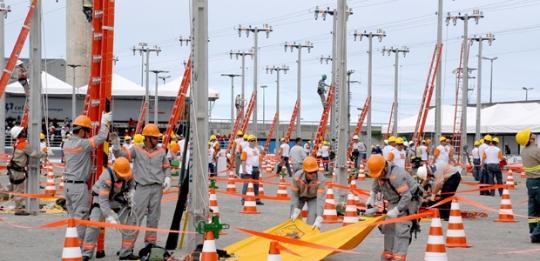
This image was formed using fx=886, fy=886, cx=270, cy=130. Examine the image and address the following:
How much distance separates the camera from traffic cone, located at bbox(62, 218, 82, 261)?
9287mm

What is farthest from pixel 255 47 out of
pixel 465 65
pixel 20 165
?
pixel 20 165

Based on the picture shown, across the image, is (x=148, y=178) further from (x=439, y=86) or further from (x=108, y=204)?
(x=439, y=86)

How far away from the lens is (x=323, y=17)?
51625 mm

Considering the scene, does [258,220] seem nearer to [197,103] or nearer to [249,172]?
[249,172]

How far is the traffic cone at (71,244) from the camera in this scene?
929 centimetres

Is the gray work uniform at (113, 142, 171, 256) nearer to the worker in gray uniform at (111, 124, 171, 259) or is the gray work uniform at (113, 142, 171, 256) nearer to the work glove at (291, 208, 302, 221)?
the worker in gray uniform at (111, 124, 171, 259)

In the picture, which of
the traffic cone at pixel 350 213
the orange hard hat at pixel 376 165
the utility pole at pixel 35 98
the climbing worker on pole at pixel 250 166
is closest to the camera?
the orange hard hat at pixel 376 165

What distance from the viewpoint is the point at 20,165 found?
18.2m

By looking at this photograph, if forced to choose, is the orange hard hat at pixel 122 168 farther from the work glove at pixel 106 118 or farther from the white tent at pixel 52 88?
the white tent at pixel 52 88

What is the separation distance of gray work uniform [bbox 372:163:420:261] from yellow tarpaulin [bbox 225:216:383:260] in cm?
32

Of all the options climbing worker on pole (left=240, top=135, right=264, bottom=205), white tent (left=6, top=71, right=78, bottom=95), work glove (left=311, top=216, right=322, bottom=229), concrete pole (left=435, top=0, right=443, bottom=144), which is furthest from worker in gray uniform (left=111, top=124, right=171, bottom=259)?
white tent (left=6, top=71, right=78, bottom=95)

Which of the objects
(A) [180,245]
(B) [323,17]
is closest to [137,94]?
(B) [323,17]

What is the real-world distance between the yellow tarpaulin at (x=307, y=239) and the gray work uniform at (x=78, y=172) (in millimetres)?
2150

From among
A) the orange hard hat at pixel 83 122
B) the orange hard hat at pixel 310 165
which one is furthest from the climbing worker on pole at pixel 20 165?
the orange hard hat at pixel 310 165
